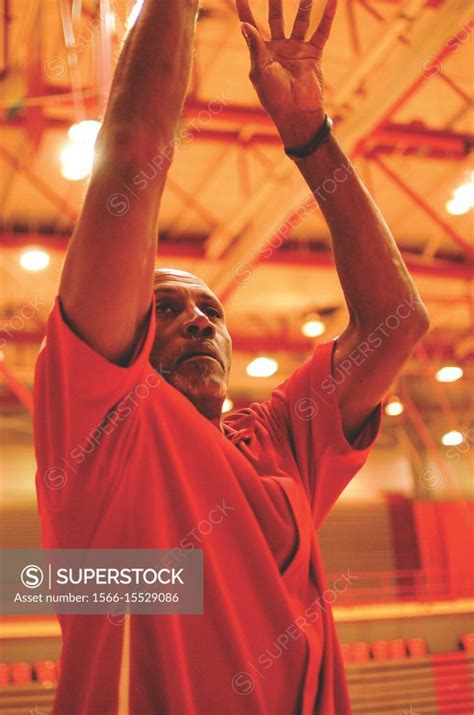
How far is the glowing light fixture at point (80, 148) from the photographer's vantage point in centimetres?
600

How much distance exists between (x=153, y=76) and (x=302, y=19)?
587 mm

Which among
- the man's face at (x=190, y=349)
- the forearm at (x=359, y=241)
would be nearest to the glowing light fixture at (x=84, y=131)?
the man's face at (x=190, y=349)

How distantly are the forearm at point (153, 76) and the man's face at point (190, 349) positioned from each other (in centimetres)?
66

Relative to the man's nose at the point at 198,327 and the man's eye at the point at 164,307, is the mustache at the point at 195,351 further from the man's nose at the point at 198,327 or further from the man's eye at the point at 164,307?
the man's eye at the point at 164,307

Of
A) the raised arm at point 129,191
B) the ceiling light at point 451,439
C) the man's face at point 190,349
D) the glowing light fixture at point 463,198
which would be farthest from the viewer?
the ceiling light at point 451,439

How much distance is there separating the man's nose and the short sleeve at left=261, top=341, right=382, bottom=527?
279 mm

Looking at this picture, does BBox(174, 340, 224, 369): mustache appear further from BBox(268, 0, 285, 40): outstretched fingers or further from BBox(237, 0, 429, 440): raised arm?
BBox(268, 0, 285, 40): outstretched fingers

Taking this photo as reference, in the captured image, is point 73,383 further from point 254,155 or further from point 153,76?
point 254,155

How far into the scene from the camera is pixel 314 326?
49.3 ft

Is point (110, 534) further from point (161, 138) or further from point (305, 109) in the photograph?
point (305, 109)

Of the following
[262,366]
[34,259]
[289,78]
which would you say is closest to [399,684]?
[262,366]

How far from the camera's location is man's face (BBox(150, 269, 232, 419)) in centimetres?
198

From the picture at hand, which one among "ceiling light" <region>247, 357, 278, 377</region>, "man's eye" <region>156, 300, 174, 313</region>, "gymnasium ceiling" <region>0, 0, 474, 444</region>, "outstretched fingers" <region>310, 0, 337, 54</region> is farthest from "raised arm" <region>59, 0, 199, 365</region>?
"ceiling light" <region>247, 357, 278, 377</region>

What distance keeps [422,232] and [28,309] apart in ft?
23.0
